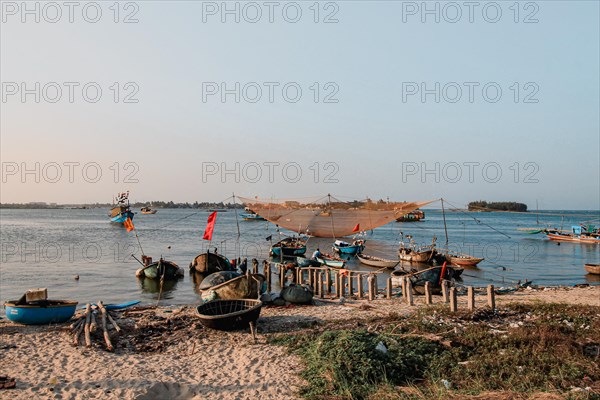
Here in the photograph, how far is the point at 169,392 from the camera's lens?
8617 millimetres

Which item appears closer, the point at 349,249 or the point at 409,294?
the point at 409,294

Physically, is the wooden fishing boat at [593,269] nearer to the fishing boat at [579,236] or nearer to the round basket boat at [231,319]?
the fishing boat at [579,236]

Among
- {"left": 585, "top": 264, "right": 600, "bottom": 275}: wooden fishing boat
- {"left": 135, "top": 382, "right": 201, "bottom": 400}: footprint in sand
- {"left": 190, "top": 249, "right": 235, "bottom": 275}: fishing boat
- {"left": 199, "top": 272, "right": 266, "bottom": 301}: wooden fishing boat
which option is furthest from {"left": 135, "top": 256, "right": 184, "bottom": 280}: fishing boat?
{"left": 585, "top": 264, "right": 600, "bottom": 275}: wooden fishing boat

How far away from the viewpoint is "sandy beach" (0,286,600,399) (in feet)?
28.4

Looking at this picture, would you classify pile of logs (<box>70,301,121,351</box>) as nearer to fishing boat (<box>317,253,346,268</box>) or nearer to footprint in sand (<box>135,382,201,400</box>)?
footprint in sand (<box>135,382,201,400</box>)

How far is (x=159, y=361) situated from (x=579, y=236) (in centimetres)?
5676

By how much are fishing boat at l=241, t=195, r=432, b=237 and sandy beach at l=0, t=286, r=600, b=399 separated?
16950 millimetres

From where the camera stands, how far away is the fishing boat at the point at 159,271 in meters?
27.1

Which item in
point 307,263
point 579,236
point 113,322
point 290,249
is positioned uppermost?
point 113,322

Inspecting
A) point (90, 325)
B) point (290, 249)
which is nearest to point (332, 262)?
point (290, 249)

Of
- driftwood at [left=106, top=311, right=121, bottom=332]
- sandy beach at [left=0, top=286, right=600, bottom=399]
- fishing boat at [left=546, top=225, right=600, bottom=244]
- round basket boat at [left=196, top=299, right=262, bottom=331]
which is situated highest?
round basket boat at [left=196, top=299, right=262, bottom=331]

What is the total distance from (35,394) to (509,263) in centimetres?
3629

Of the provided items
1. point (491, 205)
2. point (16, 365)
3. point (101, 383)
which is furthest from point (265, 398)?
point (491, 205)

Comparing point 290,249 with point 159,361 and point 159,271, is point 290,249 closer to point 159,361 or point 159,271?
point 159,271
